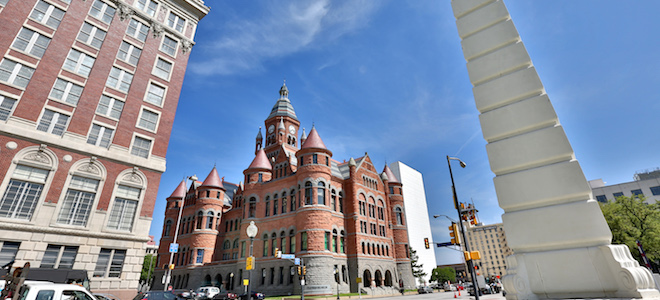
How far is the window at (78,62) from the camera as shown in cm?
2234

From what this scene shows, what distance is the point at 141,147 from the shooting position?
23.7 meters

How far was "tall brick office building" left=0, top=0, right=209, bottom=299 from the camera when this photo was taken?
1850cm

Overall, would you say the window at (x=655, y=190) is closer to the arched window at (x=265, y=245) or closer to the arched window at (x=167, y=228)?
the arched window at (x=265, y=245)

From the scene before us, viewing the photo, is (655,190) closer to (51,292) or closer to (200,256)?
(200,256)

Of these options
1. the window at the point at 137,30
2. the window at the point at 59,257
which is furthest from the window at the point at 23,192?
the window at the point at 137,30

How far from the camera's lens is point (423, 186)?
116 m

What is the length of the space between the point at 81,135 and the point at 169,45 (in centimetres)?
1195

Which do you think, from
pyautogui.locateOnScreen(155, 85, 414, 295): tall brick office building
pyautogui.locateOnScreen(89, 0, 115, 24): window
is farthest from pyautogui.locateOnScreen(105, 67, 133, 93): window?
pyautogui.locateOnScreen(155, 85, 414, 295): tall brick office building

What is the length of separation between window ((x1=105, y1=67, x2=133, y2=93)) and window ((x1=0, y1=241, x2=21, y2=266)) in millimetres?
12423

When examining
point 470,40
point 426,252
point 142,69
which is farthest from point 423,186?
point 470,40

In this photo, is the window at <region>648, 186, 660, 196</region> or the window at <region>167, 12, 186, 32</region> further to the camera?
the window at <region>648, 186, 660, 196</region>

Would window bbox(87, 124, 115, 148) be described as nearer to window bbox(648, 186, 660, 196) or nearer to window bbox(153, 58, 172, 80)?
window bbox(153, 58, 172, 80)

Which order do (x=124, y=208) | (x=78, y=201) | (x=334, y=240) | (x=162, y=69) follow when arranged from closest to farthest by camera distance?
1. (x=78, y=201)
2. (x=124, y=208)
3. (x=162, y=69)
4. (x=334, y=240)

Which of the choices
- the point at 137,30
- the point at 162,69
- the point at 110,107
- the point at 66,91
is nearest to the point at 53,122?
the point at 66,91
